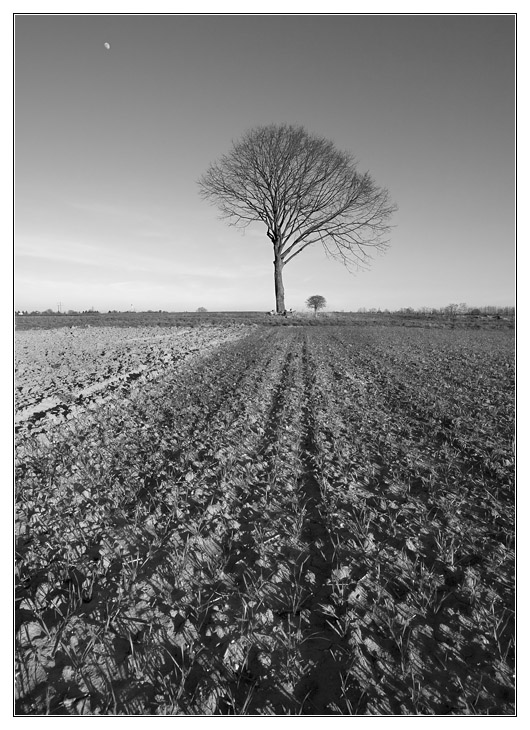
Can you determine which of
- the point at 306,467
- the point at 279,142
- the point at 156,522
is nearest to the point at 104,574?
the point at 156,522

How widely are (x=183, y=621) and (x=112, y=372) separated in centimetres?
753

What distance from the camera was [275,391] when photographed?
7309 millimetres

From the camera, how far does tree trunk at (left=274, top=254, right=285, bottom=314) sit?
30141 mm

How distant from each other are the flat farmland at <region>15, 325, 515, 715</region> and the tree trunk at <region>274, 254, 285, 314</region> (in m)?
25.5

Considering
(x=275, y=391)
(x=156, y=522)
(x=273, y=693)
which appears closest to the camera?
(x=273, y=693)

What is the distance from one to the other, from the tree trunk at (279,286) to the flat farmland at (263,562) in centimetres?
2551

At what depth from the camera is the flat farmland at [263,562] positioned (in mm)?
1766

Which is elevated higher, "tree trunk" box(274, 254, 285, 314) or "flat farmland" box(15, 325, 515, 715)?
"tree trunk" box(274, 254, 285, 314)

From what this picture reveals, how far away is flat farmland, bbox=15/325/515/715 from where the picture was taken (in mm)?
1766

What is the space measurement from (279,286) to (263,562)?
29.0 m

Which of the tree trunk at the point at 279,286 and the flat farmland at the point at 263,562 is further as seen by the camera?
the tree trunk at the point at 279,286

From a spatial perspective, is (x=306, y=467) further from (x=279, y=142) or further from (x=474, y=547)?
(x=279, y=142)

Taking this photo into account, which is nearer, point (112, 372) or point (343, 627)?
point (343, 627)

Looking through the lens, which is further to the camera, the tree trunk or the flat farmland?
the tree trunk
